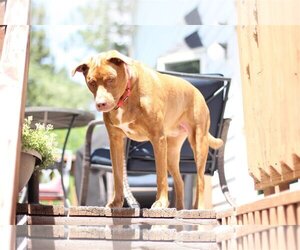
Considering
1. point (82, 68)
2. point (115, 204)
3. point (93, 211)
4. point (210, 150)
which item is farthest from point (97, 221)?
point (210, 150)

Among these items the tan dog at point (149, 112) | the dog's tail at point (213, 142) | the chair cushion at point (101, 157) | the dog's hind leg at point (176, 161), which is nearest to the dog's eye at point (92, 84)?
the tan dog at point (149, 112)

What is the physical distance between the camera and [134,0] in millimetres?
3211

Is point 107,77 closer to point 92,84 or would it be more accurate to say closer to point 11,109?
point 92,84

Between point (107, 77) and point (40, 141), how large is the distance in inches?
17.7

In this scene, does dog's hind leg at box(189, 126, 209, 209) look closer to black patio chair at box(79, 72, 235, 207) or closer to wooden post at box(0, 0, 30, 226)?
black patio chair at box(79, 72, 235, 207)

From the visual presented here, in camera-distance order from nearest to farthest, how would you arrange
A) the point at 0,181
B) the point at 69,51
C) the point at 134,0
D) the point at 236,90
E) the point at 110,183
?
the point at 0,181 < the point at 134,0 < the point at 236,90 < the point at 69,51 < the point at 110,183

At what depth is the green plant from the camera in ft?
7.26

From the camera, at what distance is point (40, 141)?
229 centimetres

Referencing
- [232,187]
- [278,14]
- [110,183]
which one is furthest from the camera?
[110,183]

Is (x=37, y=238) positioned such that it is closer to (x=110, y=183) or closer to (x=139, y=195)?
(x=139, y=195)

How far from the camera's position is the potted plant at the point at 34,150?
2.16 metres

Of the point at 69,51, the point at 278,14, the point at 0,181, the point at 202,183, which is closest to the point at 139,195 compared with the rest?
the point at 69,51

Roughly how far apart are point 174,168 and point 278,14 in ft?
2.58

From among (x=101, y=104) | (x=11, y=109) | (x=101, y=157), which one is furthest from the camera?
(x=101, y=157)
